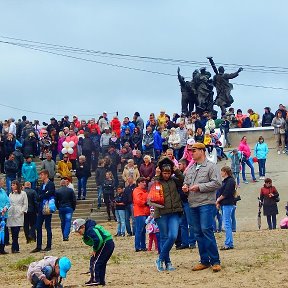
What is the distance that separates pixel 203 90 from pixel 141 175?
1348cm

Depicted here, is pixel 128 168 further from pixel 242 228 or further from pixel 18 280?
pixel 18 280

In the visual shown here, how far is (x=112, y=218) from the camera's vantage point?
2803 cm

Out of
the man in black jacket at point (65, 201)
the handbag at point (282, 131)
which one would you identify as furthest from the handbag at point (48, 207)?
the handbag at point (282, 131)

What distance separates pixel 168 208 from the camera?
15.5 metres

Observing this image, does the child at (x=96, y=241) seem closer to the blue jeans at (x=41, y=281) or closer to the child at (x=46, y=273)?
the child at (x=46, y=273)

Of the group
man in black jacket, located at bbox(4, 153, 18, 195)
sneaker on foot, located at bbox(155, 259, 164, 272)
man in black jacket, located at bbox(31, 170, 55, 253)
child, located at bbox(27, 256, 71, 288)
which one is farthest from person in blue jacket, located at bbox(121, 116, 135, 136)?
child, located at bbox(27, 256, 71, 288)

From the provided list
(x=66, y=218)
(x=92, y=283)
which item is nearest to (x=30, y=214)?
(x=66, y=218)

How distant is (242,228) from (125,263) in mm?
8266

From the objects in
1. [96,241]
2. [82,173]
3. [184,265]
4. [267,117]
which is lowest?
[184,265]

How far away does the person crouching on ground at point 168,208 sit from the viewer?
15.4 meters

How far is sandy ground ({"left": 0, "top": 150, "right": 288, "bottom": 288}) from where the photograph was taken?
14.8 m

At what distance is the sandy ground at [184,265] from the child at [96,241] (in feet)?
1.29

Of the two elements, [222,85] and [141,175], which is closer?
[141,175]

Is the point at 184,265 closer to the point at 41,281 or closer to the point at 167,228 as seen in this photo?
the point at 167,228
